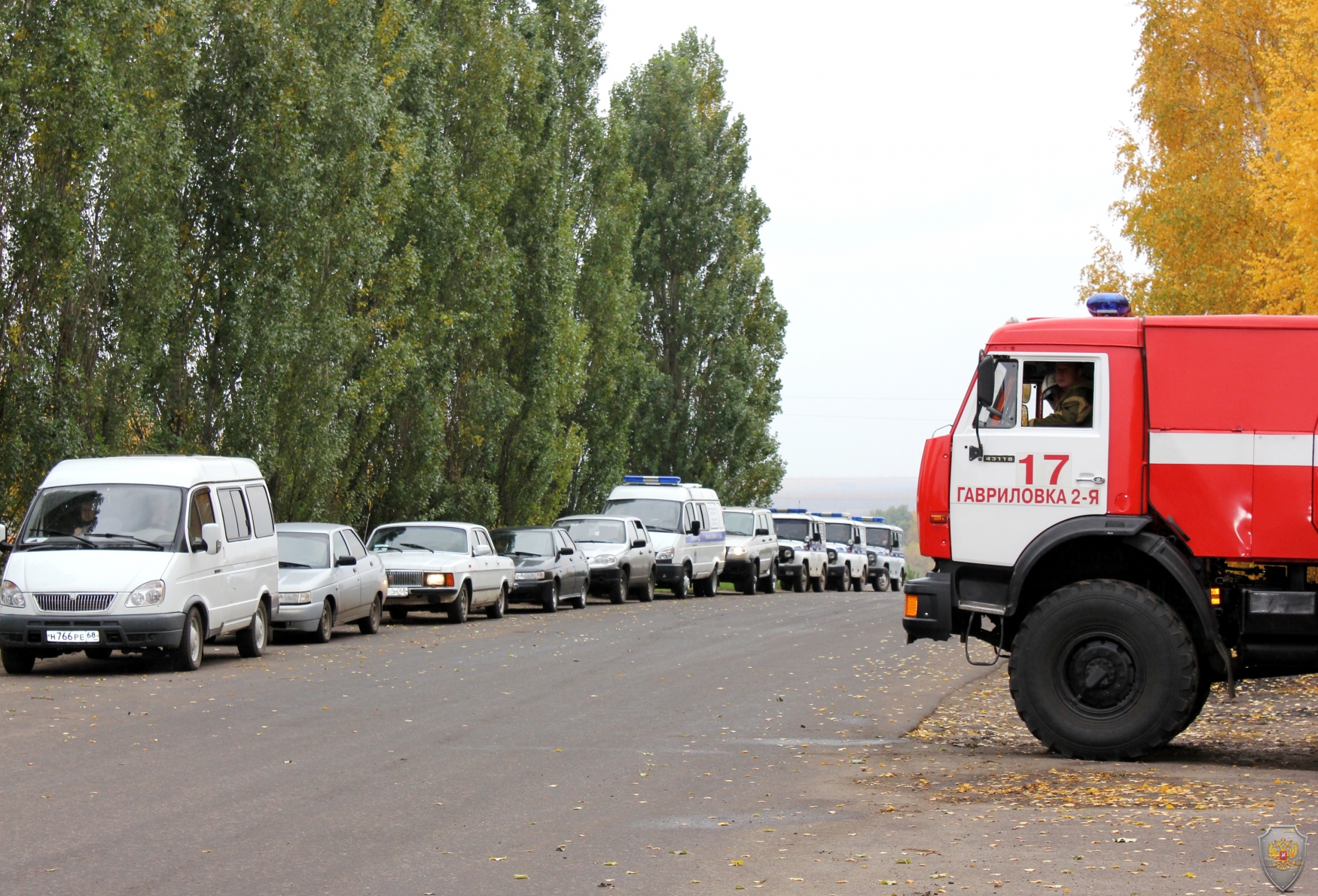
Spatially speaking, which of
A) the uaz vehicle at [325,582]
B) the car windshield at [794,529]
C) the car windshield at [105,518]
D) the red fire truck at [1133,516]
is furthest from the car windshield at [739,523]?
the red fire truck at [1133,516]

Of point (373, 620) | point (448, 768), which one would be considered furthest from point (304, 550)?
point (448, 768)

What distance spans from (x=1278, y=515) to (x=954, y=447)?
2316 millimetres

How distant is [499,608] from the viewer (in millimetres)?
27234

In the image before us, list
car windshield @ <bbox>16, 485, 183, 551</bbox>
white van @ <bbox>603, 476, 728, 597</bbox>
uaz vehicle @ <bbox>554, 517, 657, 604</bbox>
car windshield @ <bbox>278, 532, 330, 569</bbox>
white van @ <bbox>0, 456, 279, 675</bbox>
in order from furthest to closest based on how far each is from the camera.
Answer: white van @ <bbox>603, 476, 728, 597</bbox> → uaz vehicle @ <bbox>554, 517, 657, 604</bbox> → car windshield @ <bbox>278, 532, 330, 569</bbox> → car windshield @ <bbox>16, 485, 183, 551</bbox> → white van @ <bbox>0, 456, 279, 675</bbox>

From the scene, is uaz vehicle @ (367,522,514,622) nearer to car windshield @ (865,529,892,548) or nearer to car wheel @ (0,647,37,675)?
car wheel @ (0,647,37,675)

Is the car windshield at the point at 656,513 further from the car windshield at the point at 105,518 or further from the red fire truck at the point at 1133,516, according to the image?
the red fire truck at the point at 1133,516

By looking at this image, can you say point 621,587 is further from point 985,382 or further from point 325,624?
point 985,382

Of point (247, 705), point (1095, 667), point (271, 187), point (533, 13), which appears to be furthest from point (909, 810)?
point (533, 13)

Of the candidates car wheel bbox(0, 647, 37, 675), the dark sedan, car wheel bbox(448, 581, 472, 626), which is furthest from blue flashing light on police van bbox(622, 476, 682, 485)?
car wheel bbox(0, 647, 37, 675)

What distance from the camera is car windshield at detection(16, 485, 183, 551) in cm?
1702

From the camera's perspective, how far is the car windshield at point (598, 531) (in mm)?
33000

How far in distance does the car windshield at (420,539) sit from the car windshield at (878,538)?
32.4 metres

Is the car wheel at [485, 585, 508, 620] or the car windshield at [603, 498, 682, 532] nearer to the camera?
the car wheel at [485, 585, 508, 620]

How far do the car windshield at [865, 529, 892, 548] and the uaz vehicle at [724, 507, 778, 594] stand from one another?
47.0 feet
